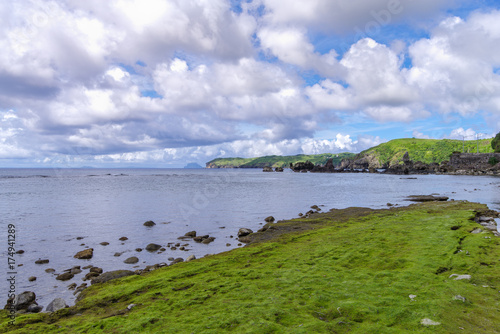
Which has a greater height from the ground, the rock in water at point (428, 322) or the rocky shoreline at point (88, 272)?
the rock in water at point (428, 322)

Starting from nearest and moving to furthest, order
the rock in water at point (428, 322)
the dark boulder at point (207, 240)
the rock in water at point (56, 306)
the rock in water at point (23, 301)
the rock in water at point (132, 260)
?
1. the rock in water at point (428, 322)
2. the rock in water at point (56, 306)
3. the rock in water at point (23, 301)
4. the rock in water at point (132, 260)
5. the dark boulder at point (207, 240)

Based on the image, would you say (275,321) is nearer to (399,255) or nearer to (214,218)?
(399,255)

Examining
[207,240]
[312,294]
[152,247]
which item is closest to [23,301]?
[152,247]

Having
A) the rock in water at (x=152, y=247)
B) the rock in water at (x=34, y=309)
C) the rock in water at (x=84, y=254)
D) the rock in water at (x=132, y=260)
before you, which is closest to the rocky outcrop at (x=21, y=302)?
the rock in water at (x=34, y=309)

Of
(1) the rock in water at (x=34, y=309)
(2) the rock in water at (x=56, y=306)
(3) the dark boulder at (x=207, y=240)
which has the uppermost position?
(2) the rock in water at (x=56, y=306)

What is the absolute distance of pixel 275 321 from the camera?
11008 mm

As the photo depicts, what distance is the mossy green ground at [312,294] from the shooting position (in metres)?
10.8

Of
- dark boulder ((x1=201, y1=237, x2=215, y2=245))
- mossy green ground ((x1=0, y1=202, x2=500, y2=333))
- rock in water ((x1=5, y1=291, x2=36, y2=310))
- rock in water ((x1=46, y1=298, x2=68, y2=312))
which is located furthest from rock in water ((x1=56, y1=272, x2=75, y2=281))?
dark boulder ((x1=201, y1=237, x2=215, y2=245))

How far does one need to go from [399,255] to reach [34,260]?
33.0 m

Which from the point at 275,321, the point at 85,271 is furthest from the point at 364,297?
the point at 85,271

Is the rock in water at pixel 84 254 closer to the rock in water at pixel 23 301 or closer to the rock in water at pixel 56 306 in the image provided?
the rock in water at pixel 23 301

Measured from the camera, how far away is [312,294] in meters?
13.4

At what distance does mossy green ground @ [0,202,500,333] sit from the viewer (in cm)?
1079

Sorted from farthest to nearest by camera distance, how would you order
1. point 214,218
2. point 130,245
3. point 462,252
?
point 214,218, point 130,245, point 462,252
